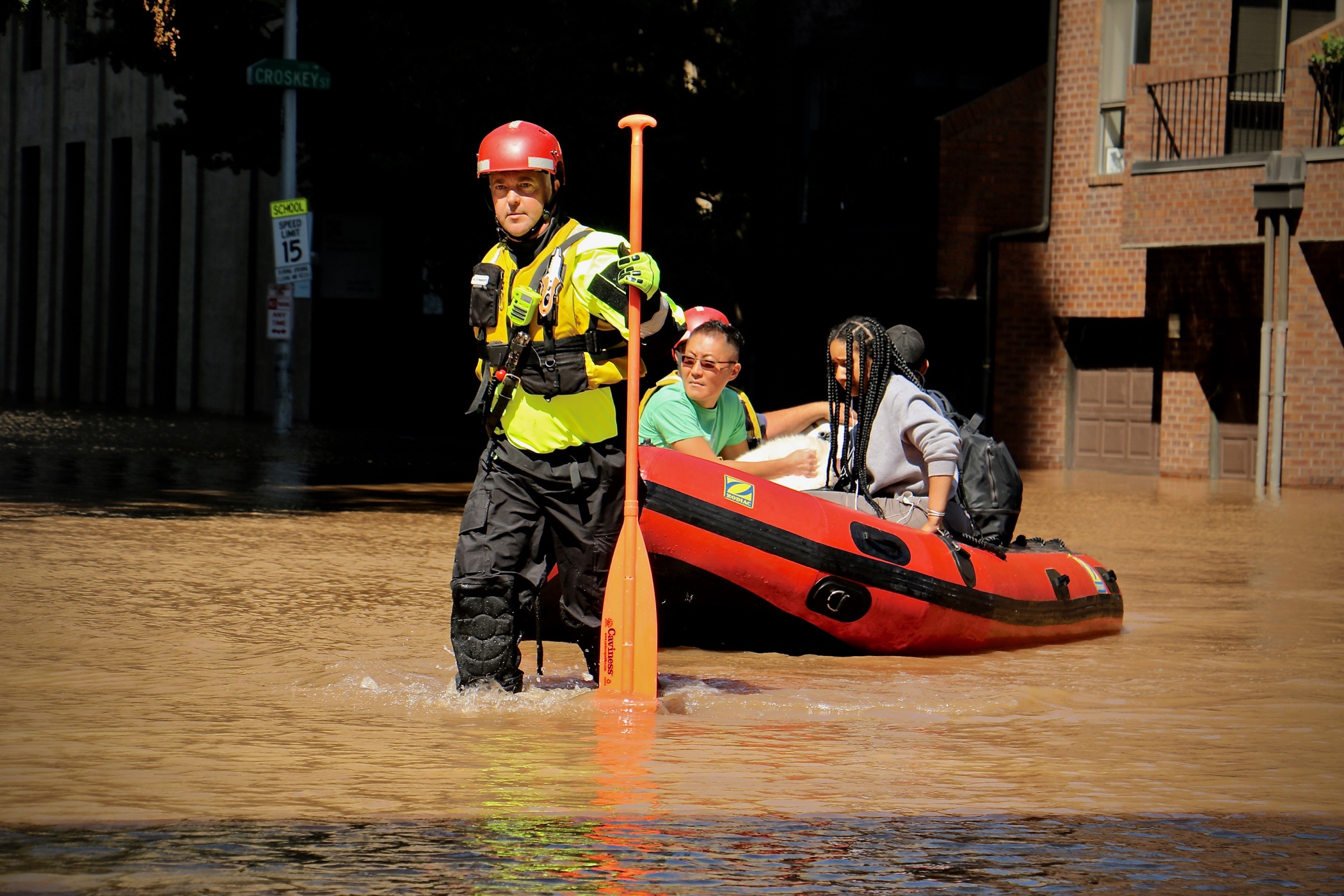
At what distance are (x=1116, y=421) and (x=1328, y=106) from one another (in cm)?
470

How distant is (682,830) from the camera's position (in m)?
4.66

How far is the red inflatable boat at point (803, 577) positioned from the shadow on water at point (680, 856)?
2.61 meters

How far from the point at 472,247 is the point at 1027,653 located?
1635cm

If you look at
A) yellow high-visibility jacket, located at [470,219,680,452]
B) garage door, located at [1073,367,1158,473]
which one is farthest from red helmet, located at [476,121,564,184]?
garage door, located at [1073,367,1158,473]

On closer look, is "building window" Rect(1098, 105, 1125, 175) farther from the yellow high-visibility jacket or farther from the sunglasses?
the yellow high-visibility jacket

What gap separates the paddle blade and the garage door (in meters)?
17.0

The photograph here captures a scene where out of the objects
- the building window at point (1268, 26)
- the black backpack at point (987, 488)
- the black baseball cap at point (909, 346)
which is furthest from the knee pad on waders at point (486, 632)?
the building window at point (1268, 26)

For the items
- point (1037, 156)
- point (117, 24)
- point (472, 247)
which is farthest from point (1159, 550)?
point (117, 24)

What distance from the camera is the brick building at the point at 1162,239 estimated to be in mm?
20141

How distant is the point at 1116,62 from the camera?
22328mm

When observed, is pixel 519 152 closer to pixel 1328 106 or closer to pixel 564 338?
pixel 564 338

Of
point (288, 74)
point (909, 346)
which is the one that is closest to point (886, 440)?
point (909, 346)

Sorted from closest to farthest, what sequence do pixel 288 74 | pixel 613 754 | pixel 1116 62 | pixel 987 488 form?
pixel 613 754 < pixel 987 488 < pixel 1116 62 < pixel 288 74

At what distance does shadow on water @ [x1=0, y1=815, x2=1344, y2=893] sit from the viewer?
4105 mm
